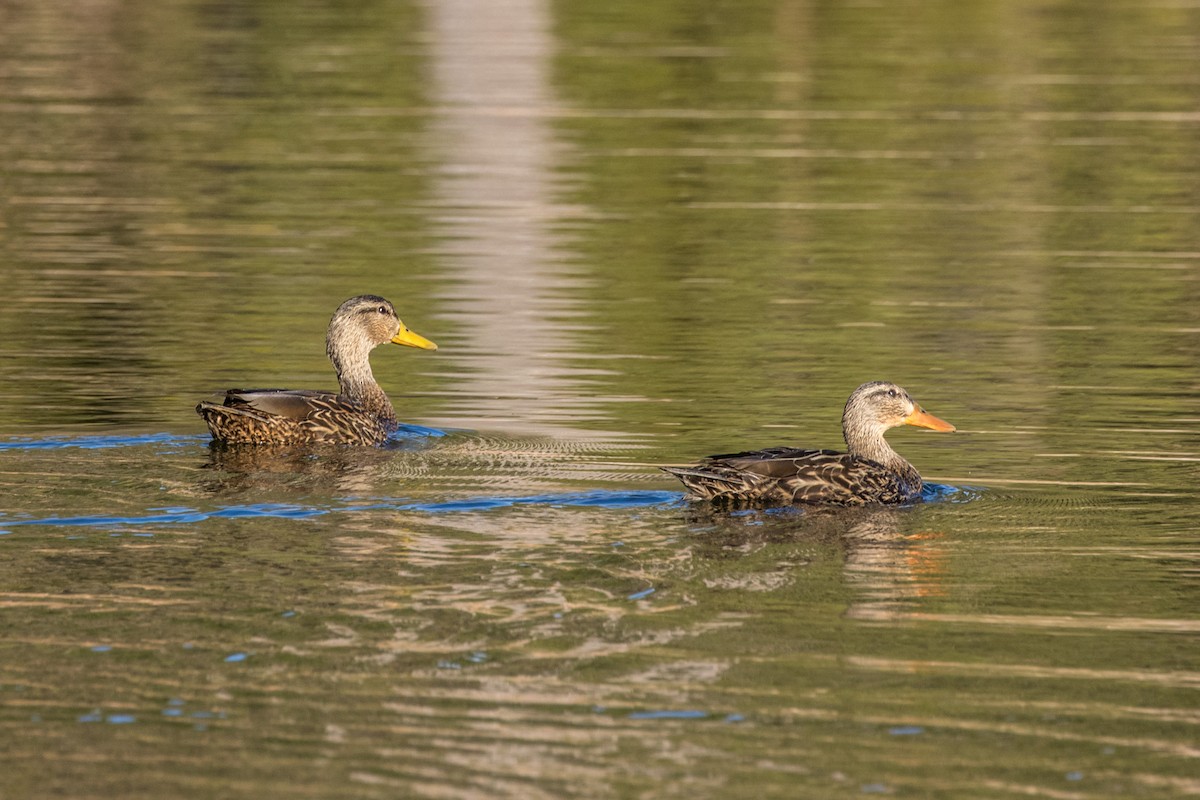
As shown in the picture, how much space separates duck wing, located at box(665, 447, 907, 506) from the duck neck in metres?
3.81

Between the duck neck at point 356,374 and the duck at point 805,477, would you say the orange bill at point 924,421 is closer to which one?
the duck at point 805,477

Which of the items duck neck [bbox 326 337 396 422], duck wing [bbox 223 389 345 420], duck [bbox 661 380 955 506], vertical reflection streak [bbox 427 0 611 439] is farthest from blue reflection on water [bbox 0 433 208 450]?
duck [bbox 661 380 955 506]

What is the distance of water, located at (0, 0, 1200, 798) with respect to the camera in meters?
8.15

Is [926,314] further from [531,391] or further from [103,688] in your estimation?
[103,688]

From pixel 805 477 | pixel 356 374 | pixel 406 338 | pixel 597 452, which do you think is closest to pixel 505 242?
pixel 406 338

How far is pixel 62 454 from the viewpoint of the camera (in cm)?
1304

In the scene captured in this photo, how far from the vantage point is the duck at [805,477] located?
12.0 meters

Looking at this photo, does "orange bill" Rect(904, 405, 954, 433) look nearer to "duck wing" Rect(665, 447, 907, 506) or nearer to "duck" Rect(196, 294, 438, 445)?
"duck wing" Rect(665, 447, 907, 506)

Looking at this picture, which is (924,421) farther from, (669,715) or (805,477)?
(669,715)

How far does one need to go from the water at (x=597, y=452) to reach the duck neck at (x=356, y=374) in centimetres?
42

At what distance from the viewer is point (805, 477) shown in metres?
12.3

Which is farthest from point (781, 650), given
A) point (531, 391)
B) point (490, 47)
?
point (490, 47)

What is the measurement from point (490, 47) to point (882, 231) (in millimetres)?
23513

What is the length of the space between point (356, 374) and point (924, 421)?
175 inches
